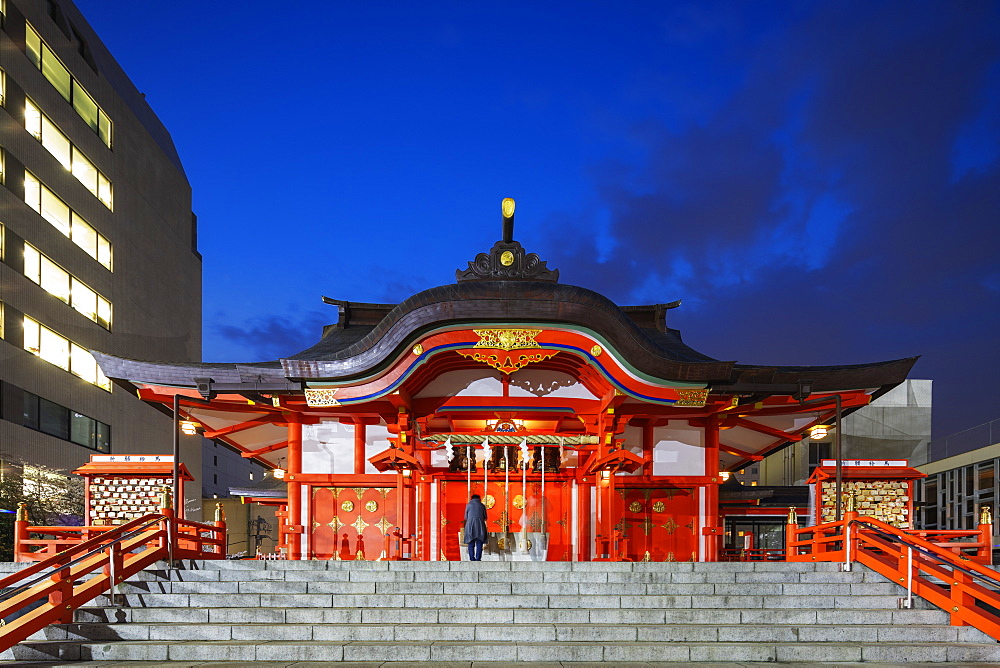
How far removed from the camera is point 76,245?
31484mm

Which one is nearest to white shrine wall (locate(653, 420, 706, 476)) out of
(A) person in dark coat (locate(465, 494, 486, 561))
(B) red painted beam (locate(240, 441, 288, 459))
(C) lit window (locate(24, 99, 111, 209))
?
(A) person in dark coat (locate(465, 494, 486, 561))

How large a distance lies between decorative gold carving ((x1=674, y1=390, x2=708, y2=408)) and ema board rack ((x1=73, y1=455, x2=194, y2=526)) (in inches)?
348

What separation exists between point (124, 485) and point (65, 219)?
19.8m

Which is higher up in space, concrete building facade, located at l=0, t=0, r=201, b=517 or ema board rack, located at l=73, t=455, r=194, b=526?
concrete building facade, located at l=0, t=0, r=201, b=517

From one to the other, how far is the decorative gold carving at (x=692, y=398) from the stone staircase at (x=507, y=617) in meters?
3.37

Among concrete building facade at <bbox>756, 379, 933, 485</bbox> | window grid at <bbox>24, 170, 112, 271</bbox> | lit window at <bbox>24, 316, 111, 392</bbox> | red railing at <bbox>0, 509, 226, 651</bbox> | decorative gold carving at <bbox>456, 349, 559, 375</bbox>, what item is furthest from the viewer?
concrete building facade at <bbox>756, 379, 933, 485</bbox>

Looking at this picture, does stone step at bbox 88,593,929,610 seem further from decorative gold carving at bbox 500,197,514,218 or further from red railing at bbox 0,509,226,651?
decorative gold carving at bbox 500,197,514,218

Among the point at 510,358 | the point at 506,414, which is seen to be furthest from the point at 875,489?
the point at 510,358

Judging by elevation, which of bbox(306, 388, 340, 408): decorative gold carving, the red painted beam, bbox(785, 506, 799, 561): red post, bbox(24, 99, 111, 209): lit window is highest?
bbox(24, 99, 111, 209): lit window

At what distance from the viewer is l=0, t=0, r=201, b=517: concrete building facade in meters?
27.4

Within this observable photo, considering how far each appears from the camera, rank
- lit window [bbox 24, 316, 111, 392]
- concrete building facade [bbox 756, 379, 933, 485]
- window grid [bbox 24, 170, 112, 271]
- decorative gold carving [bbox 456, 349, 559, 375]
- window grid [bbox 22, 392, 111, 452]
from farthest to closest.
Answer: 1. concrete building facade [bbox 756, 379, 933, 485]
2. window grid [bbox 24, 170, 112, 271]
3. lit window [bbox 24, 316, 111, 392]
4. window grid [bbox 22, 392, 111, 452]
5. decorative gold carving [bbox 456, 349, 559, 375]

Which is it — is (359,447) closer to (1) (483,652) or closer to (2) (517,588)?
(2) (517,588)

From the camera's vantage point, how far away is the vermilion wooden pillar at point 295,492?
16.5 metres

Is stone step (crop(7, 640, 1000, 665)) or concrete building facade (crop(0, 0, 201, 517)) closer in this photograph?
stone step (crop(7, 640, 1000, 665))
